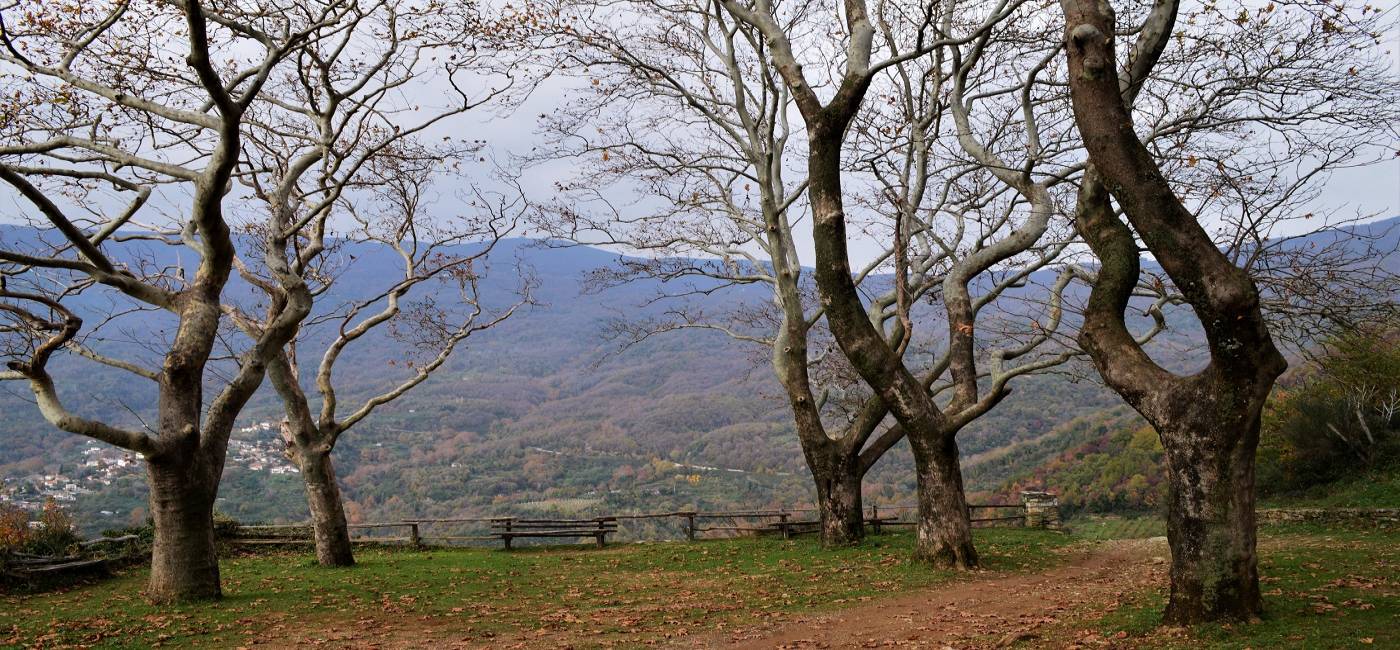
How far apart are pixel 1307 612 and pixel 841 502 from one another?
797 cm

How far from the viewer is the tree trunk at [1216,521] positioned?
522 cm

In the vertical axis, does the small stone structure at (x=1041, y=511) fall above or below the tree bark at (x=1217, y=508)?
below

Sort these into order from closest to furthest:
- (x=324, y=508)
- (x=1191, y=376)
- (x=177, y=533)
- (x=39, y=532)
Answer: (x=1191, y=376)
(x=177, y=533)
(x=39, y=532)
(x=324, y=508)

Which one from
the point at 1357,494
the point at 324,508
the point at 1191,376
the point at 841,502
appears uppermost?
the point at 1191,376

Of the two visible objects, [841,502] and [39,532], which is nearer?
[39,532]

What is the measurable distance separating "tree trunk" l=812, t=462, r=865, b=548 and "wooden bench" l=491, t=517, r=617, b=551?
20.3ft

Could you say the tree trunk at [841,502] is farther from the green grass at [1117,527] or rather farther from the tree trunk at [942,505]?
the green grass at [1117,527]

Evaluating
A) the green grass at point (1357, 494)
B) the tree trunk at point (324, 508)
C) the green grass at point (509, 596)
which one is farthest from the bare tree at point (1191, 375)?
the green grass at point (1357, 494)

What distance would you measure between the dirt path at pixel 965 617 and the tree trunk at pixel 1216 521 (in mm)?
801

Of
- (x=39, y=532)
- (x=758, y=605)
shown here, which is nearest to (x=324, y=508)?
(x=39, y=532)

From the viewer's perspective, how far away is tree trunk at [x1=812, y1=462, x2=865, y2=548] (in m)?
13.3

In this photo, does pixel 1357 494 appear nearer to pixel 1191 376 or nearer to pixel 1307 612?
pixel 1307 612

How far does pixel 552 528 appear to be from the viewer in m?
19.7

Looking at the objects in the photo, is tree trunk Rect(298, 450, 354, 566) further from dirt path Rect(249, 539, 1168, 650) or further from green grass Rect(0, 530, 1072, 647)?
dirt path Rect(249, 539, 1168, 650)
